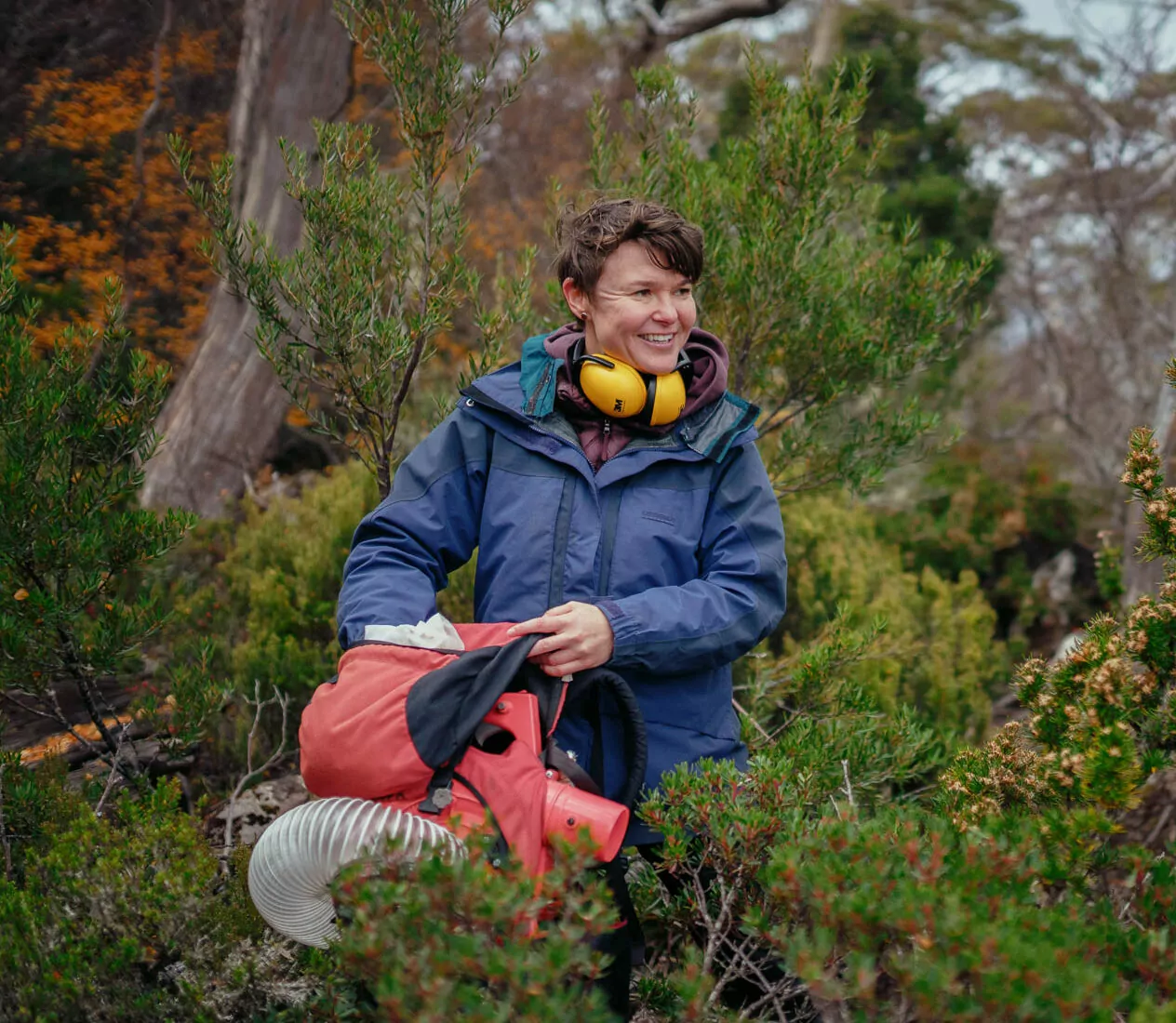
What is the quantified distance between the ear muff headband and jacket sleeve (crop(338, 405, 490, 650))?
31 cm

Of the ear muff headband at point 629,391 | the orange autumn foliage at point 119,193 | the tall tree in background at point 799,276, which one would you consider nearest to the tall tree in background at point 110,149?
the orange autumn foliage at point 119,193

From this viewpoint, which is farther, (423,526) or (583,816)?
(423,526)

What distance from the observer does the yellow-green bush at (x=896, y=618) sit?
5.04 meters

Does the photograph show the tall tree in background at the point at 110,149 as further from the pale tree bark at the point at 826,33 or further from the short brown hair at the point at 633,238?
the pale tree bark at the point at 826,33

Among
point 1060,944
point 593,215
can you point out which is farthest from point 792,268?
point 1060,944

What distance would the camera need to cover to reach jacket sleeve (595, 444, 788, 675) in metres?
2.14

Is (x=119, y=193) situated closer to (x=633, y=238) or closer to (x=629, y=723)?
(x=633, y=238)

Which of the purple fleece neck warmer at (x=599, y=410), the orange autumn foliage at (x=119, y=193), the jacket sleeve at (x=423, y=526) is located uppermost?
the orange autumn foliage at (x=119, y=193)

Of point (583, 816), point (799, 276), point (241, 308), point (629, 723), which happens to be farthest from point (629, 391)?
point (241, 308)

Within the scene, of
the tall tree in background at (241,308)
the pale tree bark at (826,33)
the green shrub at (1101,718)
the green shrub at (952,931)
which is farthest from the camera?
the pale tree bark at (826,33)

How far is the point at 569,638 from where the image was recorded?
81.4 inches

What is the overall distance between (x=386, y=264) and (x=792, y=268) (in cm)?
146

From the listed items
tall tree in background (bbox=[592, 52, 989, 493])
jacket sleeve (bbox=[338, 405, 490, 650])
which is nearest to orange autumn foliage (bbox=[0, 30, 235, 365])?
A: tall tree in background (bbox=[592, 52, 989, 493])

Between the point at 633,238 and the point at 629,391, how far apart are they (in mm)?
390
